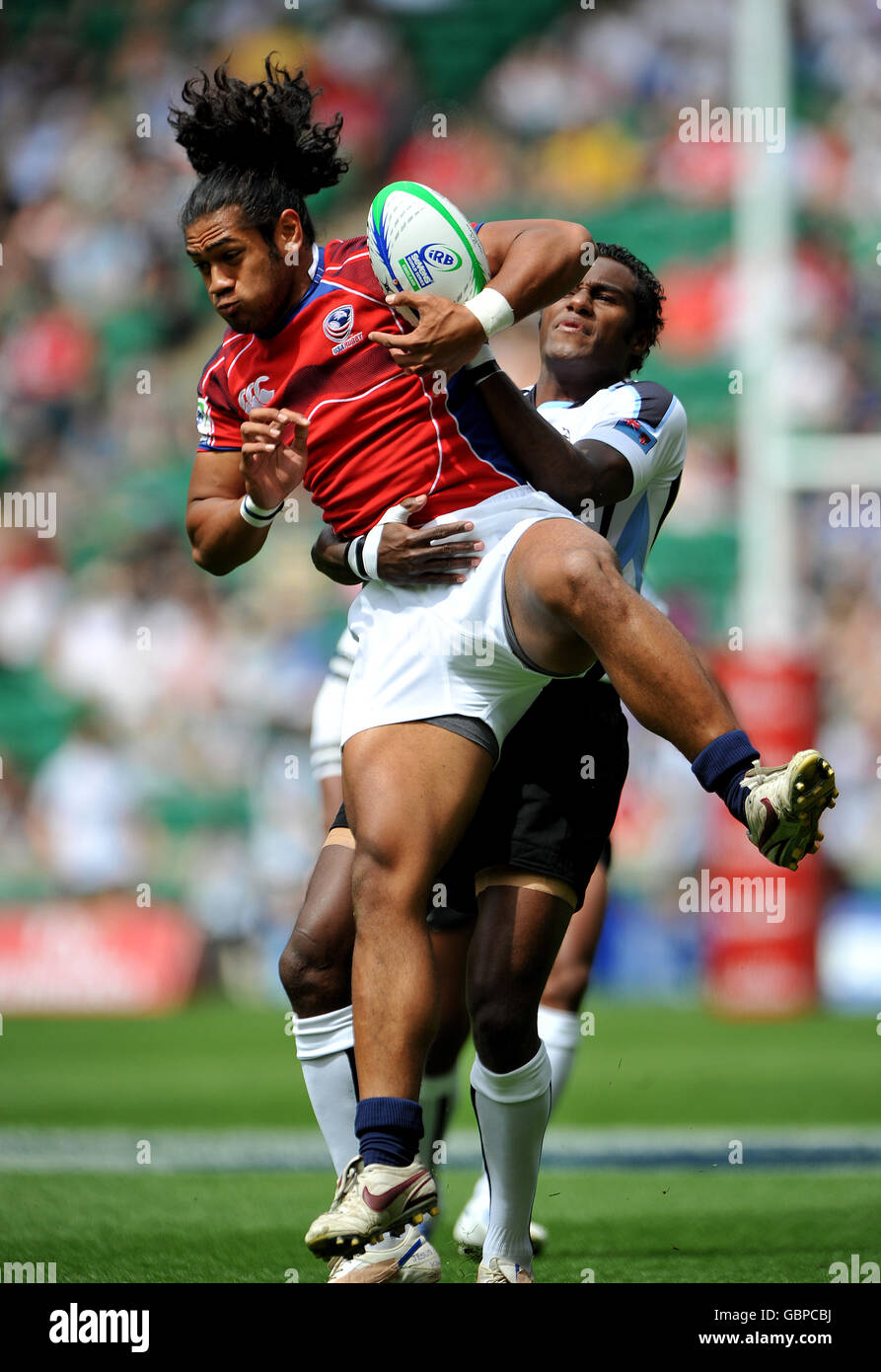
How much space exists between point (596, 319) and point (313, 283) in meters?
0.96

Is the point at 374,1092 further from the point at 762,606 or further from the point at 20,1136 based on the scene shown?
the point at 762,606

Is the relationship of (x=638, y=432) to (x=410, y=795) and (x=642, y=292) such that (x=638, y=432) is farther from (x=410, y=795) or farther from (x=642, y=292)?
(x=410, y=795)

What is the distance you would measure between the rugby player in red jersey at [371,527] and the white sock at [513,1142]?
0.01m

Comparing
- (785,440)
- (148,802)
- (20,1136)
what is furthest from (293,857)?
(20,1136)

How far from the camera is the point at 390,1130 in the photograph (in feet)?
11.9

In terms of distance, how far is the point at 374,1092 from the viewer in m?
3.71

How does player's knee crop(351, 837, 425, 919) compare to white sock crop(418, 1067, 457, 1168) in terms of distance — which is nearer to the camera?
player's knee crop(351, 837, 425, 919)

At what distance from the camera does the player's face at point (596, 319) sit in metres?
4.91

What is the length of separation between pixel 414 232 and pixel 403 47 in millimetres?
14988

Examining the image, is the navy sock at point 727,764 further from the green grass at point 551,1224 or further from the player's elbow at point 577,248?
the green grass at point 551,1224

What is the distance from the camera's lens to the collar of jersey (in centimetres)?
422

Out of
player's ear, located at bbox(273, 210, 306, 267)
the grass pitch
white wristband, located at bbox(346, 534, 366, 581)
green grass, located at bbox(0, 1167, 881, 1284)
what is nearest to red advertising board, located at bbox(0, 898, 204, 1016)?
the grass pitch

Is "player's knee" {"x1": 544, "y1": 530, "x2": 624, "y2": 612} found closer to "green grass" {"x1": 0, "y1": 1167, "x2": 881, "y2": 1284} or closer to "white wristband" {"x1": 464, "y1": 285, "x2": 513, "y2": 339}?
"white wristband" {"x1": 464, "y1": 285, "x2": 513, "y2": 339}

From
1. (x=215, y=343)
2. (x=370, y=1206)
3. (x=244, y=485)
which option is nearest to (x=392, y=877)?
(x=370, y=1206)
